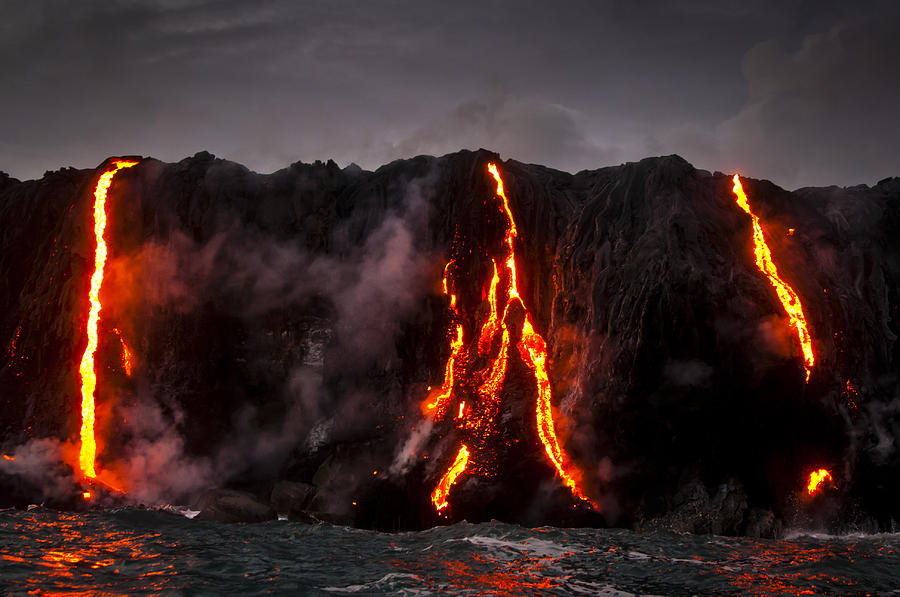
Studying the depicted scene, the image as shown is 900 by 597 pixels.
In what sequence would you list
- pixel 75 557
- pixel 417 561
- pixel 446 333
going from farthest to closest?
pixel 446 333, pixel 417 561, pixel 75 557

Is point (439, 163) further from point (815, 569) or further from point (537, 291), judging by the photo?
point (815, 569)

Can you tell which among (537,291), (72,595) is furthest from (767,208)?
(72,595)

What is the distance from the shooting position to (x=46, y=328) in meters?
16.2

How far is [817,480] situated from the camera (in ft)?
41.3

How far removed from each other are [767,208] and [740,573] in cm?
940

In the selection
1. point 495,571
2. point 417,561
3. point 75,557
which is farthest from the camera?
point 417,561

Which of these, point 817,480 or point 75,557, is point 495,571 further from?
point 817,480

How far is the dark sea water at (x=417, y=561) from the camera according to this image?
7.39 meters

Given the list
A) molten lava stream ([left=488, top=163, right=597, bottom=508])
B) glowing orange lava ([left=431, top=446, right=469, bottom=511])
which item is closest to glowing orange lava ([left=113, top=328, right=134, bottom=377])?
glowing orange lava ([left=431, top=446, right=469, bottom=511])

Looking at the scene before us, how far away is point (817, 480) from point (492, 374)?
6.30 m

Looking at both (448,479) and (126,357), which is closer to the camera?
(448,479)

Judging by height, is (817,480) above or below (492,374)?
below

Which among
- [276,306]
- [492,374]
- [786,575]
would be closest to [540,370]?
[492,374]

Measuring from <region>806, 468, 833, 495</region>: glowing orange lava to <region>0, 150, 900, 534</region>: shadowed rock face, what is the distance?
0.14 m
